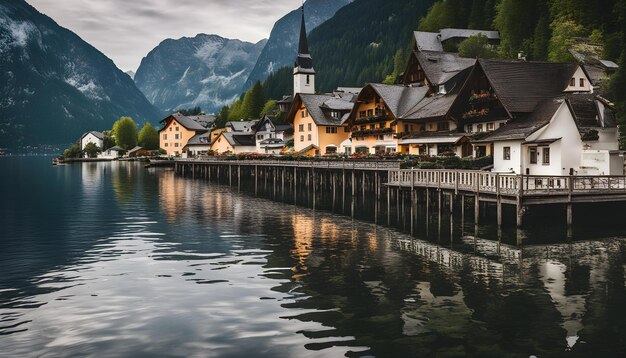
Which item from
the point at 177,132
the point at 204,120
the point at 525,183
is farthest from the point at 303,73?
the point at 525,183

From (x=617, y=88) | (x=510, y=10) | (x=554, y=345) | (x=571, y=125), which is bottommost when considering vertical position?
(x=554, y=345)

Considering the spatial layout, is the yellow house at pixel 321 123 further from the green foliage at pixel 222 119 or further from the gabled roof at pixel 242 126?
the green foliage at pixel 222 119

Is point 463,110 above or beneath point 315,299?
above

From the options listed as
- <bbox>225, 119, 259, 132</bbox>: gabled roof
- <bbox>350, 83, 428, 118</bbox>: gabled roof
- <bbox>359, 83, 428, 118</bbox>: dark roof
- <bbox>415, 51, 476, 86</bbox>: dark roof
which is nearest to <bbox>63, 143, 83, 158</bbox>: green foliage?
<bbox>225, 119, 259, 132</bbox>: gabled roof

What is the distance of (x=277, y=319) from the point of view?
16109 mm

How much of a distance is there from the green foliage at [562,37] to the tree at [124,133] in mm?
143369

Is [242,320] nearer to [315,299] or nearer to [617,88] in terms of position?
[315,299]

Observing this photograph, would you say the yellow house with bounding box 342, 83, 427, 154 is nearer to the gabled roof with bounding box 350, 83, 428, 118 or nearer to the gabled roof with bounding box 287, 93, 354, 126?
the gabled roof with bounding box 350, 83, 428, 118

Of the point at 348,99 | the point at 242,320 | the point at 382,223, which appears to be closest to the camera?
the point at 242,320

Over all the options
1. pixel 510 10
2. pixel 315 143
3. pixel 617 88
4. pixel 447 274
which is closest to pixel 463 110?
pixel 617 88

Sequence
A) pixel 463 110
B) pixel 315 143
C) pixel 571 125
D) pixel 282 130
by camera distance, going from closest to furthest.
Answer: pixel 571 125 < pixel 463 110 < pixel 315 143 < pixel 282 130

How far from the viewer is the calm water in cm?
1438

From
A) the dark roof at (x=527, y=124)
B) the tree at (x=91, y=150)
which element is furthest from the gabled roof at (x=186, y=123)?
the dark roof at (x=527, y=124)

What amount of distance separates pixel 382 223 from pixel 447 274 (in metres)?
15.2
